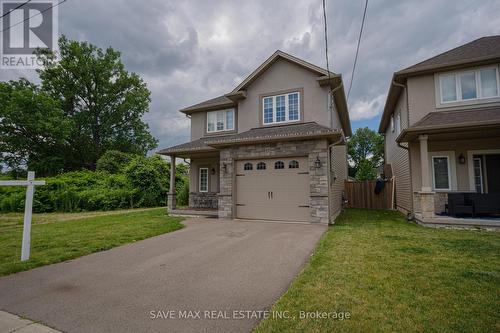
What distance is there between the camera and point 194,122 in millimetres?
14008

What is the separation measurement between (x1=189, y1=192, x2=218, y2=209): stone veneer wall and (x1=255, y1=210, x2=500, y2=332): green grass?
328 inches

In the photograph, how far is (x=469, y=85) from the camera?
354 inches

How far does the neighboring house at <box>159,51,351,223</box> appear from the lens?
28.1ft

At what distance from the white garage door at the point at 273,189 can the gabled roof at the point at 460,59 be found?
5.48 metres

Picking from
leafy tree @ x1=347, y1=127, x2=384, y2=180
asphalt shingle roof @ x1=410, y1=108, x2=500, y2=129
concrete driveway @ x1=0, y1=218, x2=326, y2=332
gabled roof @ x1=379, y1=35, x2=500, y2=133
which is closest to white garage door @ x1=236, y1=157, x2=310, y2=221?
concrete driveway @ x1=0, y1=218, x2=326, y2=332

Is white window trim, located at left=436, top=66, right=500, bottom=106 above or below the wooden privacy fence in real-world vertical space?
above

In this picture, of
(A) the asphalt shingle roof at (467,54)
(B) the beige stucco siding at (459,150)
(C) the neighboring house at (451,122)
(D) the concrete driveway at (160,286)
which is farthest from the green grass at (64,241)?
(A) the asphalt shingle roof at (467,54)

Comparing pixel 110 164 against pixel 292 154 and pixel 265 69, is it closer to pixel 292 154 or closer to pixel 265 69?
pixel 265 69

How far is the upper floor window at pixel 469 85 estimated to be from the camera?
8742 millimetres

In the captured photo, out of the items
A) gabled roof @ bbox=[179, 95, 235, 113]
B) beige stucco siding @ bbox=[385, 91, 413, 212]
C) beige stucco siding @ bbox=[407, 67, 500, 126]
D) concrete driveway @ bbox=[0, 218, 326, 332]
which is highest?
gabled roof @ bbox=[179, 95, 235, 113]

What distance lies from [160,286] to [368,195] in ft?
45.2

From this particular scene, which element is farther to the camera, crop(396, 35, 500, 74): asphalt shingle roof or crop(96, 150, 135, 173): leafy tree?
crop(96, 150, 135, 173): leafy tree

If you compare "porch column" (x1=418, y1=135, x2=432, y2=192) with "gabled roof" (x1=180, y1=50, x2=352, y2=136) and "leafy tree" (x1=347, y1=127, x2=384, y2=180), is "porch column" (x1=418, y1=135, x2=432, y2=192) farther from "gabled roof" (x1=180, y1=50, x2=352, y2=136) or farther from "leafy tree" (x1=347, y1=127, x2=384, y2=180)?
"leafy tree" (x1=347, y1=127, x2=384, y2=180)

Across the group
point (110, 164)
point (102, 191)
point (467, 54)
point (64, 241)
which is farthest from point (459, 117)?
point (110, 164)
